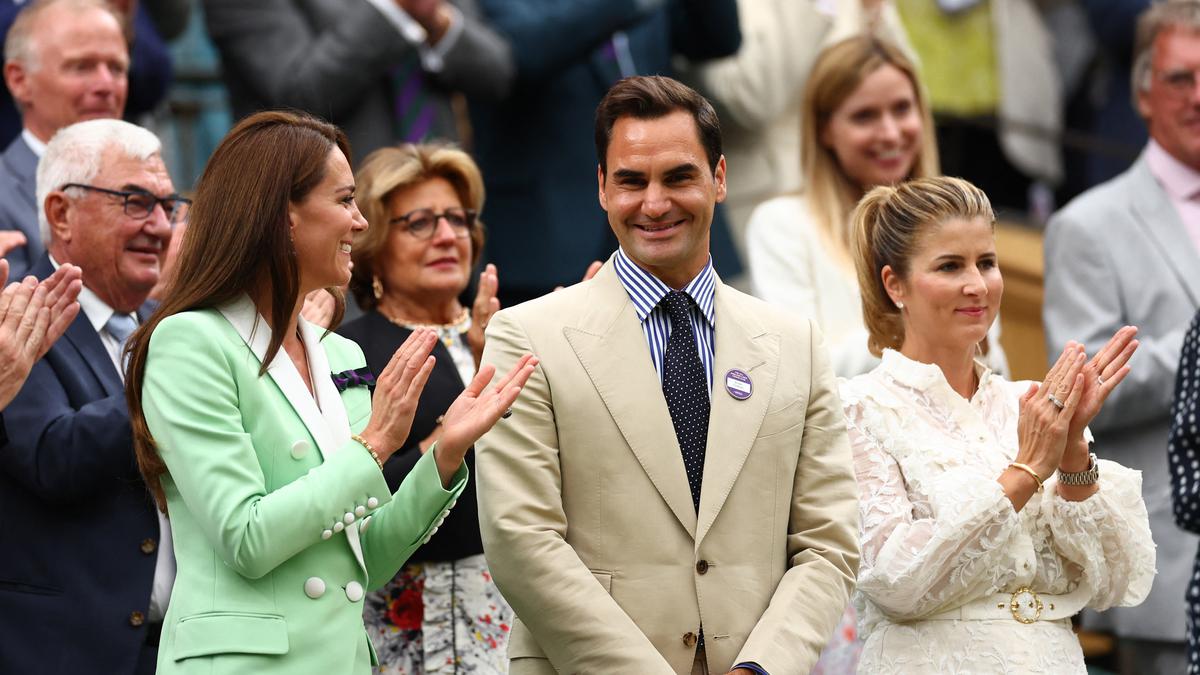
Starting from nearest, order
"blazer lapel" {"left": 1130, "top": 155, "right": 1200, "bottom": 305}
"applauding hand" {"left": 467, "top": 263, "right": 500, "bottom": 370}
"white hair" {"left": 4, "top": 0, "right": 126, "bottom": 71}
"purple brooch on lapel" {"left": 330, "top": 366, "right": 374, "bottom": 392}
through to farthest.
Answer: "purple brooch on lapel" {"left": 330, "top": 366, "right": 374, "bottom": 392} < "applauding hand" {"left": 467, "top": 263, "right": 500, "bottom": 370} < "white hair" {"left": 4, "top": 0, "right": 126, "bottom": 71} < "blazer lapel" {"left": 1130, "top": 155, "right": 1200, "bottom": 305}

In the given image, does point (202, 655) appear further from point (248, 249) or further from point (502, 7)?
point (502, 7)

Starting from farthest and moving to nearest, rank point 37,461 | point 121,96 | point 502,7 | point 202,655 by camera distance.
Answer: point 502,7 → point 121,96 → point 37,461 → point 202,655

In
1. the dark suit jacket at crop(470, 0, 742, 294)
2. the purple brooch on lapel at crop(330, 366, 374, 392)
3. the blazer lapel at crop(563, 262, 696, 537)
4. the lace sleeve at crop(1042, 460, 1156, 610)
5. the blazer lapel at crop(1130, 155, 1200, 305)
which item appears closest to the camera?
the blazer lapel at crop(563, 262, 696, 537)

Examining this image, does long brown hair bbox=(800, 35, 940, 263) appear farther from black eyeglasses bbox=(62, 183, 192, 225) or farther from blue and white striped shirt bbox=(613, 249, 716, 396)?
black eyeglasses bbox=(62, 183, 192, 225)

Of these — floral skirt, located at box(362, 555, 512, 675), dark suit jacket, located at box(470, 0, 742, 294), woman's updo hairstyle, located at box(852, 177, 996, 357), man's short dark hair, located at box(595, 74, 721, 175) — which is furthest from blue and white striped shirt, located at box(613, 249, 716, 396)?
dark suit jacket, located at box(470, 0, 742, 294)

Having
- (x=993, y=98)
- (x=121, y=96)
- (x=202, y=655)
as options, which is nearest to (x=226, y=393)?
(x=202, y=655)

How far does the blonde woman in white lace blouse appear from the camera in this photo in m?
4.28

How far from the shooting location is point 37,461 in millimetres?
4250

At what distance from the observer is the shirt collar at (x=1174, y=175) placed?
6.39 meters

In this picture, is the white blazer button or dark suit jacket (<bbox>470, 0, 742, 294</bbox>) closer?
the white blazer button

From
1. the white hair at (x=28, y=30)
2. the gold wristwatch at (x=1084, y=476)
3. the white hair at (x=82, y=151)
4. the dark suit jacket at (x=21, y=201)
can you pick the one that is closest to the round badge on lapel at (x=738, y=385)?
the gold wristwatch at (x=1084, y=476)

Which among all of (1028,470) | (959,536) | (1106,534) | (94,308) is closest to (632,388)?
(959,536)

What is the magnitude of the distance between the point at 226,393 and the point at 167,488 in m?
0.32

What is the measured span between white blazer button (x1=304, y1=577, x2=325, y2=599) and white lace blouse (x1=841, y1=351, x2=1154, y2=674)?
137cm
